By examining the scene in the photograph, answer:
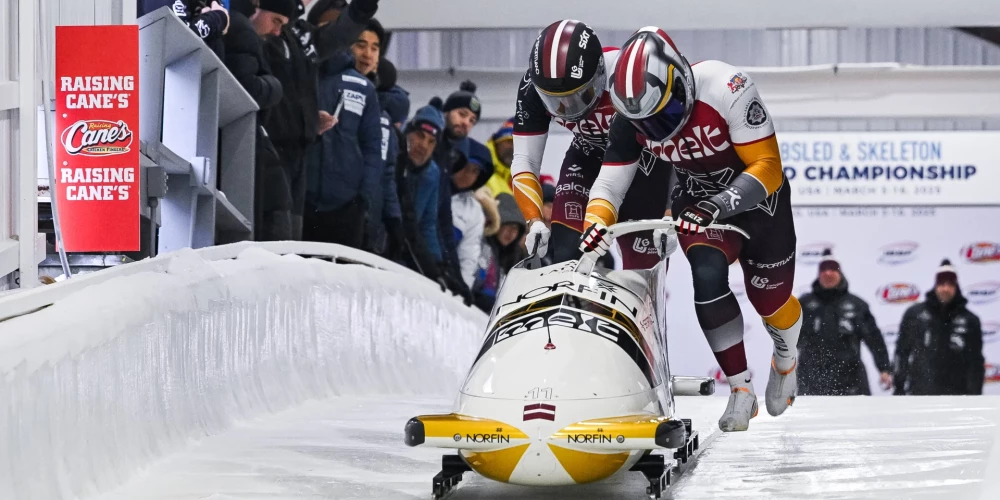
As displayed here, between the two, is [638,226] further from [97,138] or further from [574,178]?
[97,138]

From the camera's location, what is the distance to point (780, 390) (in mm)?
3854

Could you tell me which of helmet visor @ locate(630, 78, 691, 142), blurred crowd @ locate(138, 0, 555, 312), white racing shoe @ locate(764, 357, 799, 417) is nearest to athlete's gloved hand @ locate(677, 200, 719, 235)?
helmet visor @ locate(630, 78, 691, 142)

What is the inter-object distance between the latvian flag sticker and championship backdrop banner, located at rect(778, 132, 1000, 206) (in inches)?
329

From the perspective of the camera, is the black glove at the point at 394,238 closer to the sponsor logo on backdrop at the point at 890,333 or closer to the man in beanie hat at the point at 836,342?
the man in beanie hat at the point at 836,342

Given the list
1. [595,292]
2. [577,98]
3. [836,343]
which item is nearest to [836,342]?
[836,343]

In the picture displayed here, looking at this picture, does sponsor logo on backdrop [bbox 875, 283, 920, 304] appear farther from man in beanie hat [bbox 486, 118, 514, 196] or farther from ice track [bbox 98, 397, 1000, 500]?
ice track [bbox 98, 397, 1000, 500]

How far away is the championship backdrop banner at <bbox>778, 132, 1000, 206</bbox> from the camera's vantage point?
10383 mm

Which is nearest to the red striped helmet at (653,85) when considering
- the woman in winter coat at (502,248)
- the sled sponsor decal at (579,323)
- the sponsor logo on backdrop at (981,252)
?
the sled sponsor decal at (579,323)

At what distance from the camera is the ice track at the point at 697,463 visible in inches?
99.4

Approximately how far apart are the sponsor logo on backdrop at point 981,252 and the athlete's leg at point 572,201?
7.17 m

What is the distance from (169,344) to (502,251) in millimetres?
5941

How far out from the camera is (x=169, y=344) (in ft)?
10.1

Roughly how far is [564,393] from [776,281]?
142 centimetres

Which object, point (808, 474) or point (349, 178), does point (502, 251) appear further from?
point (808, 474)
